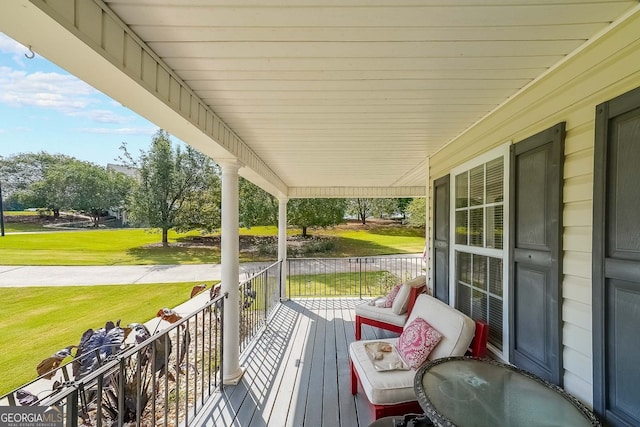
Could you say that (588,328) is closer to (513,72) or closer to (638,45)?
(638,45)

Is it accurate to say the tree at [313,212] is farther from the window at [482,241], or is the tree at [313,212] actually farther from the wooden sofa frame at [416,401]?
the wooden sofa frame at [416,401]

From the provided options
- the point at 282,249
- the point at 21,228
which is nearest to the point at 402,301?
the point at 282,249

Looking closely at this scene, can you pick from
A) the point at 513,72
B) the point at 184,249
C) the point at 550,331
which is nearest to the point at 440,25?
the point at 513,72

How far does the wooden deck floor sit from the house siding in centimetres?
156

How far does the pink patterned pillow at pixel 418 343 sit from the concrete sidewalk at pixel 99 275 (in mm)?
8815

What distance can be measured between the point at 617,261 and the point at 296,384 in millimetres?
2693

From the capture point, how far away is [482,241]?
2588mm

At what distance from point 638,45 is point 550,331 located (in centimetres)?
149

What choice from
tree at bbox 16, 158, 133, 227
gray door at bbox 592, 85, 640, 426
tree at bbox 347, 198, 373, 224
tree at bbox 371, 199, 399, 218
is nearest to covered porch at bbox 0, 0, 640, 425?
gray door at bbox 592, 85, 640, 426

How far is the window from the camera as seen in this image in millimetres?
2291

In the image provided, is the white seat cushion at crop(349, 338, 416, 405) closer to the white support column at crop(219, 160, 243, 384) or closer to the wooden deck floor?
the wooden deck floor

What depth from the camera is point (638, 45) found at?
1.21 meters

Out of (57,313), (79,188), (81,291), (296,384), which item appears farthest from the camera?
(79,188)

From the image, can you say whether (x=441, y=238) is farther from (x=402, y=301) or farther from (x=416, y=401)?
(x=416, y=401)
